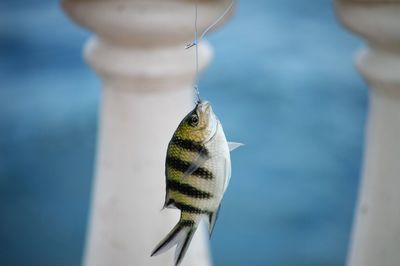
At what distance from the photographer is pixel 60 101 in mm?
3238

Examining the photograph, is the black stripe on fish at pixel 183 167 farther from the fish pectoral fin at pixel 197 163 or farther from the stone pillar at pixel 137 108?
the stone pillar at pixel 137 108

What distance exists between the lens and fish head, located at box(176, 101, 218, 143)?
0.58m

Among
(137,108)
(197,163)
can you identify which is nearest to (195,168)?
(197,163)

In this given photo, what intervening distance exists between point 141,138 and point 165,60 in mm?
142

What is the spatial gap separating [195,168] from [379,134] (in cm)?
59

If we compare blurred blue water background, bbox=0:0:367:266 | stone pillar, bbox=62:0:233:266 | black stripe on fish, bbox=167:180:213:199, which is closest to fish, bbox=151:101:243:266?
black stripe on fish, bbox=167:180:213:199

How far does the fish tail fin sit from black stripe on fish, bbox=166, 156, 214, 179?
Answer: 0.05 meters

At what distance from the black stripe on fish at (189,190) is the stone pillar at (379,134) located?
0.49m

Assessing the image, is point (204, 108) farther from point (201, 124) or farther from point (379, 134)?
point (379, 134)

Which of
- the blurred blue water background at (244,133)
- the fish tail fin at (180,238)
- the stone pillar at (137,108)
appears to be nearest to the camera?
the fish tail fin at (180,238)

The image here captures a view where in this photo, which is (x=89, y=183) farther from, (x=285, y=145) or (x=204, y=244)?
(x=204, y=244)

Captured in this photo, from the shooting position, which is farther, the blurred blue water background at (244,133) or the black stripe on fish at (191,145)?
the blurred blue water background at (244,133)

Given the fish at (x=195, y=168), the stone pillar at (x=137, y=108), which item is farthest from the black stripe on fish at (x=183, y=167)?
the stone pillar at (x=137, y=108)

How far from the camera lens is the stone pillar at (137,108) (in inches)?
37.6
